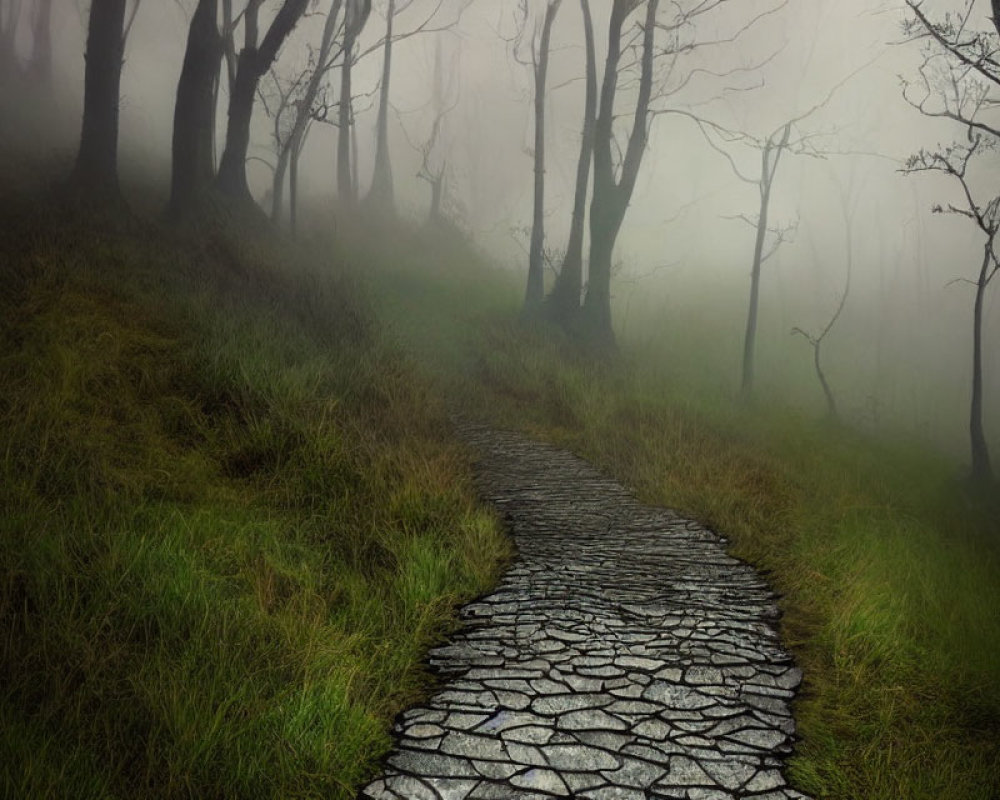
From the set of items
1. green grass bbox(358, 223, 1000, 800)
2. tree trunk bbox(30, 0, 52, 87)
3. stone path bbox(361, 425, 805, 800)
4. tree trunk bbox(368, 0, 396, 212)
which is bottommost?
stone path bbox(361, 425, 805, 800)

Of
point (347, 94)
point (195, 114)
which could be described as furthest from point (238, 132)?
point (347, 94)

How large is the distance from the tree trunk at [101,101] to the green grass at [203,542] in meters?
4.68

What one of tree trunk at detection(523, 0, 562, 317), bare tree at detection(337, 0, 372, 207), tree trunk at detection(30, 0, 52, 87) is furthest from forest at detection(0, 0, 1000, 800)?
tree trunk at detection(30, 0, 52, 87)

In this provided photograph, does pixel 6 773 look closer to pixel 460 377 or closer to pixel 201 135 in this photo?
pixel 460 377

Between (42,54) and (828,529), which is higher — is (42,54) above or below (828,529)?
above

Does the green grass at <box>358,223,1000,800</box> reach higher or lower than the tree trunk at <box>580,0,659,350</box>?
lower

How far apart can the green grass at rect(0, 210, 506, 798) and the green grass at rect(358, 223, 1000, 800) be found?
6.16ft

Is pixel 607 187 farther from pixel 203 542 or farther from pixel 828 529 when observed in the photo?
pixel 203 542

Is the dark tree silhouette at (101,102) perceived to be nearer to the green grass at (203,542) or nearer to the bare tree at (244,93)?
the bare tree at (244,93)

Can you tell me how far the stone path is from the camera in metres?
2.49

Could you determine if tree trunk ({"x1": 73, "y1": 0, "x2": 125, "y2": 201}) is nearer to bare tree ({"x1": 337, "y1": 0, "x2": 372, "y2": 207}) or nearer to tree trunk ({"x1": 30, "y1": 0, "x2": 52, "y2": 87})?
bare tree ({"x1": 337, "y1": 0, "x2": 372, "y2": 207})

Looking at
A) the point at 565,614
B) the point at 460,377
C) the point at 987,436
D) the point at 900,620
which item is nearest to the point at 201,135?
the point at 460,377

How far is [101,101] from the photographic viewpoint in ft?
40.6

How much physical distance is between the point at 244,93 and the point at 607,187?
25.9ft
